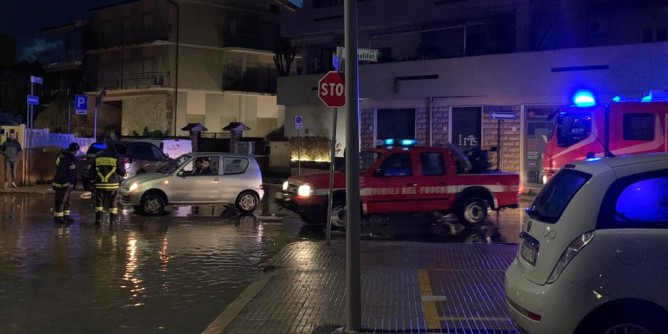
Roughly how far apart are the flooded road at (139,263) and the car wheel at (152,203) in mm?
357

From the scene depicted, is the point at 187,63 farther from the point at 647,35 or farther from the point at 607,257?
the point at 607,257

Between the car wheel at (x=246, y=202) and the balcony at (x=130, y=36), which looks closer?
the car wheel at (x=246, y=202)

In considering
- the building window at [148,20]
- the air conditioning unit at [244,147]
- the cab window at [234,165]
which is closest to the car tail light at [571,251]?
the cab window at [234,165]

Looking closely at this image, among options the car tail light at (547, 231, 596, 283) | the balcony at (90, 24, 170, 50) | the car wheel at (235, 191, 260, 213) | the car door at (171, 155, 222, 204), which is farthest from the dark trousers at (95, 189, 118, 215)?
the balcony at (90, 24, 170, 50)

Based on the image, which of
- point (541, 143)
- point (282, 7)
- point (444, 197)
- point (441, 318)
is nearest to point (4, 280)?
point (441, 318)

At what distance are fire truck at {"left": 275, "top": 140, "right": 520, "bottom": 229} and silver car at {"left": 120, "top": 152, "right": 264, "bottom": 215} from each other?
270 centimetres

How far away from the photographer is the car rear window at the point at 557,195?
4930mm

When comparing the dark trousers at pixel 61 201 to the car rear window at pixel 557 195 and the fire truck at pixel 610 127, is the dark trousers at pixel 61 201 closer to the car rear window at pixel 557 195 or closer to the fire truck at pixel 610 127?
the fire truck at pixel 610 127

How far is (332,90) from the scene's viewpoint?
9758 millimetres

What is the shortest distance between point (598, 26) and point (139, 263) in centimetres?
2158

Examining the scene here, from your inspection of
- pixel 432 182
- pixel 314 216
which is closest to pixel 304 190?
pixel 314 216

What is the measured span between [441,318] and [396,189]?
7.21m

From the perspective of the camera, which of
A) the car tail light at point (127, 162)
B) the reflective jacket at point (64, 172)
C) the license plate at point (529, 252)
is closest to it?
the license plate at point (529, 252)

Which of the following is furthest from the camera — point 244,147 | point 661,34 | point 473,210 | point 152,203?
point 244,147
